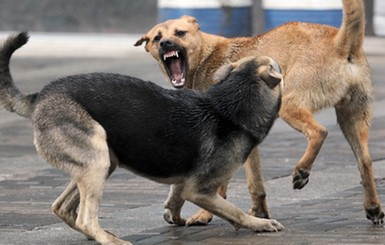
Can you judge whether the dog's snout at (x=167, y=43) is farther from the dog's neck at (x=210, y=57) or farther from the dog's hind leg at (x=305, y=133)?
the dog's hind leg at (x=305, y=133)

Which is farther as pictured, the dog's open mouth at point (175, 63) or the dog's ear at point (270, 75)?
the dog's open mouth at point (175, 63)

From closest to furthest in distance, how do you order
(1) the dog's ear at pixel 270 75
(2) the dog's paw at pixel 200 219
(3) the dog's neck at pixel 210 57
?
(1) the dog's ear at pixel 270 75
(2) the dog's paw at pixel 200 219
(3) the dog's neck at pixel 210 57

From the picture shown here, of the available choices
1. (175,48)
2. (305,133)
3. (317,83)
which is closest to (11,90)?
(175,48)

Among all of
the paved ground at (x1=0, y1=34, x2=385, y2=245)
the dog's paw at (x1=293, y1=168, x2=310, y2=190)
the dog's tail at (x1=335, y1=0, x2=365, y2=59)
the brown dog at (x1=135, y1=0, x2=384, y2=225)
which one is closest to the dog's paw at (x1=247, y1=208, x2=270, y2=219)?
the brown dog at (x1=135, y1=0, x2=384, y2=225)

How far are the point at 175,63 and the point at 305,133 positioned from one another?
3.69ft

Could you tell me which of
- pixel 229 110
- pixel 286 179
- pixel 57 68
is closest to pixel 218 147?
pixel 229 110

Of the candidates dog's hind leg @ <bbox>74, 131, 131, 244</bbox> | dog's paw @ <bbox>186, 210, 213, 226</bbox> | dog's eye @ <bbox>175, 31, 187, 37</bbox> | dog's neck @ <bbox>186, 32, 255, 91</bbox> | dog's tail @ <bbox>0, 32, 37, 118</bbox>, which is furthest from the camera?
dog's eye @ <bbox>175, 31, 187, 37</bbox>

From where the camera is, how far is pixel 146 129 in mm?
7137

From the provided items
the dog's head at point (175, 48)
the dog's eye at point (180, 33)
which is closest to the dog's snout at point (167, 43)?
the dog's head at point (175, 48)

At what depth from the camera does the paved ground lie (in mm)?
7422

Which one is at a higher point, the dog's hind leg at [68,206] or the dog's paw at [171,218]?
the dog's hind leg at [68,206]

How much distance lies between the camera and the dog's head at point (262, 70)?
7.36 metres

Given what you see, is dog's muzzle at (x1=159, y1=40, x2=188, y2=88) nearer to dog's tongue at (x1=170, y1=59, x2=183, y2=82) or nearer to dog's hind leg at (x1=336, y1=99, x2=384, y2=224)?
dog's tongue at (x1=170, y1=59, x2=183, y2=82)

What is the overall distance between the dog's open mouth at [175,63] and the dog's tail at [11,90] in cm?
148
